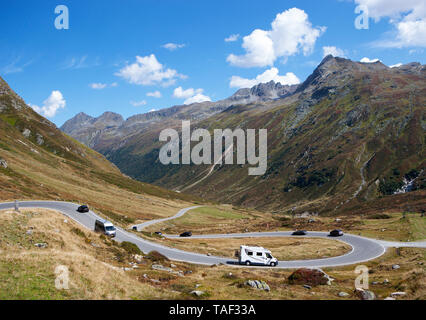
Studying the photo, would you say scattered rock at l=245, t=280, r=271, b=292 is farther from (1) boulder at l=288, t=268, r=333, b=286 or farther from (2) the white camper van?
(2) the white camper van

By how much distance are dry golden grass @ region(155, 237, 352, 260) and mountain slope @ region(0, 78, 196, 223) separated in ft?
87.5

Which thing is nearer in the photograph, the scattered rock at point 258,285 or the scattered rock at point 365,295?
the scattered rock at point 365,295

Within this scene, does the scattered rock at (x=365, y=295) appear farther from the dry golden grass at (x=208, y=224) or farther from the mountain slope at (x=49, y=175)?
the dry golden grass at (x=208, y=224)

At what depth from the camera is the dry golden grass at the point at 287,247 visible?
5191cm

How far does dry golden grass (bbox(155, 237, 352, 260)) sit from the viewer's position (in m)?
51.9

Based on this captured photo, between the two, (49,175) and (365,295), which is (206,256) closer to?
(365,295)

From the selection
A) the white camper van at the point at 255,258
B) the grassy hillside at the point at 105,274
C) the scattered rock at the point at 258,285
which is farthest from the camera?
the white camper van at the point at 255,258

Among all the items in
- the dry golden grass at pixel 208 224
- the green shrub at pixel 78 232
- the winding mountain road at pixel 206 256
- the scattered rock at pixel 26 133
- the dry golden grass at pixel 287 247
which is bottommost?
the dry golden grass at pixel 208 224

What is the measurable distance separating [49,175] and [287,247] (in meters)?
82.5

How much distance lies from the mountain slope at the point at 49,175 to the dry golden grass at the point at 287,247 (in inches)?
1050

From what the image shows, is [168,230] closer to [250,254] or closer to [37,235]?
[250,254]

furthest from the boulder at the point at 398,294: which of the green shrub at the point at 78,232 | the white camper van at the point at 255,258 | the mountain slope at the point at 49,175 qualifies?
the mountain slope at the point at 49,175
